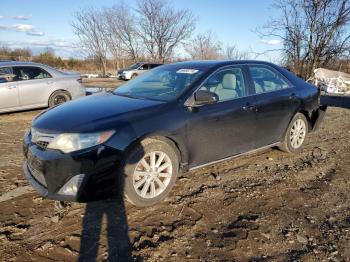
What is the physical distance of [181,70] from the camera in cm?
443

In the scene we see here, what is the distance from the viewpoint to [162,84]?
430 cm

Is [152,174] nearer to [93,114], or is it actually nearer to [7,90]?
[93,114]

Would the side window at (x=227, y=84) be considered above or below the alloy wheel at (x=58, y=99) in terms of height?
above

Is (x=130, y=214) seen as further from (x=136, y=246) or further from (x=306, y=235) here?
(x=306, y=235)

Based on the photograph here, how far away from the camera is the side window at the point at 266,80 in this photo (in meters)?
4.61

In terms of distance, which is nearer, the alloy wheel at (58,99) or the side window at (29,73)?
the side window at (29,73)

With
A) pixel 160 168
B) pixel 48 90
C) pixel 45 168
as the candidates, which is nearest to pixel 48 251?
pixel 45 168

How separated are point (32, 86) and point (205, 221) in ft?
22.8

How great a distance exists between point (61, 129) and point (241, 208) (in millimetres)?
2052

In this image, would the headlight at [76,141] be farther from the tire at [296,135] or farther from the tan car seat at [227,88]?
the tire at [296,135]

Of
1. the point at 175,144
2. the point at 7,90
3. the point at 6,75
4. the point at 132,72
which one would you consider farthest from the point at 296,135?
the point at 132,72

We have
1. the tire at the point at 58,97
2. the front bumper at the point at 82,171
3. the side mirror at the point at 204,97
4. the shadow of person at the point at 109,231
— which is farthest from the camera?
the tire at the point at 58,97

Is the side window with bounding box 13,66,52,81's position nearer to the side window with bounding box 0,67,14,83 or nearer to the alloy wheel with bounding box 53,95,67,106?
the side window with bounding box 0,67,14,83

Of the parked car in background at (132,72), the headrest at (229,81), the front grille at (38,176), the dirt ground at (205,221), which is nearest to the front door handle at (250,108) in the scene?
the headrest at (229,81)
